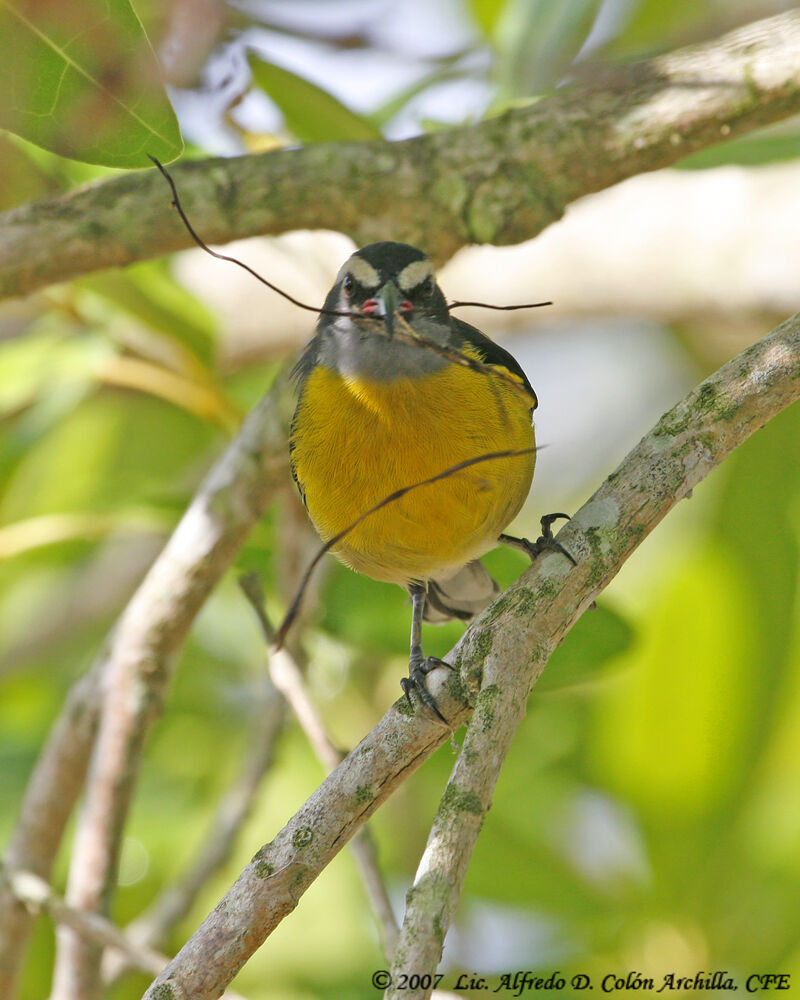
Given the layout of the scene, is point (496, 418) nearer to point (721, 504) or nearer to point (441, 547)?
point (441, 547)

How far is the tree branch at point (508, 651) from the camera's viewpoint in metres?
1.29

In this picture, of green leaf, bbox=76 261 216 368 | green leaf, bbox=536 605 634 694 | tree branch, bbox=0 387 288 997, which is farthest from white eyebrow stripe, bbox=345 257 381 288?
green leaf, bbox=76 261 216 368

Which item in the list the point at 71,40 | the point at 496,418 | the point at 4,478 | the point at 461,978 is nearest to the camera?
the point at 71,40

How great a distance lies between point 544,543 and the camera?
70.6 inches

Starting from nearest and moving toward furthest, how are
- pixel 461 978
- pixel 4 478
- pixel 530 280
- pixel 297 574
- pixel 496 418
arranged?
pixel 496 418 → pixel 461 978 → pixel 297 574 → pixel 4 478 → pixel 530 280

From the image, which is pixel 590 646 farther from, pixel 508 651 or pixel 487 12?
pixel 487 12

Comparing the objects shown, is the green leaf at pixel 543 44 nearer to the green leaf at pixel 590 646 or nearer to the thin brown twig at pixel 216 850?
the green leaf at pixel 590 646

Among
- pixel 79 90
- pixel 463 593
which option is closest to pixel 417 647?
pixel 463 593

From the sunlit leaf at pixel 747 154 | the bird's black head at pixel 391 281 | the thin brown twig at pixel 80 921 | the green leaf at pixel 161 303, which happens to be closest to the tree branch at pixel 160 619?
the thin brown twig at pixel 80 921

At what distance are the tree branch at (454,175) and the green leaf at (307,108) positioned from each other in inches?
18.9

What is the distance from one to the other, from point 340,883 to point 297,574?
3.18 ft

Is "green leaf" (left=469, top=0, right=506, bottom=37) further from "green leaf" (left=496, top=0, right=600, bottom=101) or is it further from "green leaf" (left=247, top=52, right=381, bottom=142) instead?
"green leaf" (left=247, top=52, right=381, bottom=142)

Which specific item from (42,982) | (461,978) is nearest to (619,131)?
(461,978)

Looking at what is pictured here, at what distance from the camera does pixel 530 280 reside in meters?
3.74
